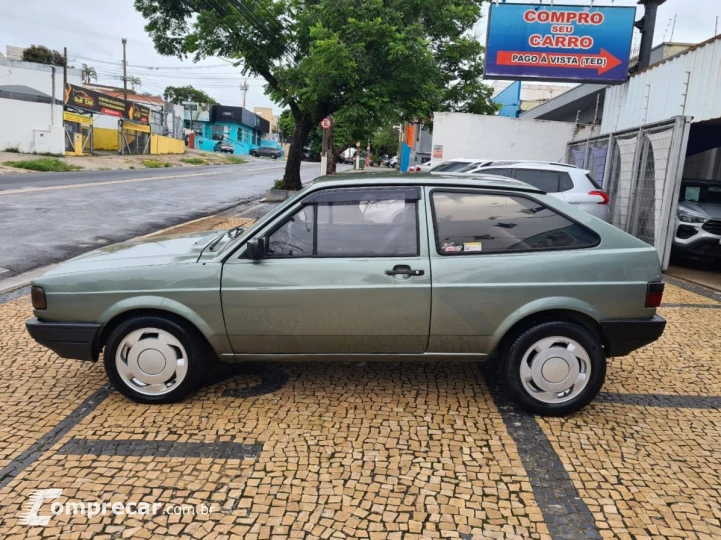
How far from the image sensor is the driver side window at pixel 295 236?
3797 mm

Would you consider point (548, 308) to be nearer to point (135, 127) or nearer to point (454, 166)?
point (454, 166)

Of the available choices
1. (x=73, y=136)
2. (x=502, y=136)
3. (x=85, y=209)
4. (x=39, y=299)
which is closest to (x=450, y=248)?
(x=39, y=299)

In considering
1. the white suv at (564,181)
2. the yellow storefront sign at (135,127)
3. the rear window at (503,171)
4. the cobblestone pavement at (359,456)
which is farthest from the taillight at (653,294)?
the yellow storefront sign at (135,127)

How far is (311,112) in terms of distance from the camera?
1870 cm

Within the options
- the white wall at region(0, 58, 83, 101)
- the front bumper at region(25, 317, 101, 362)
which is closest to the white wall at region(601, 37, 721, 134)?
the front bumper at region(25, 317, 101, 362)

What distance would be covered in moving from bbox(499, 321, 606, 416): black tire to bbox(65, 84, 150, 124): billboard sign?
39.2 m

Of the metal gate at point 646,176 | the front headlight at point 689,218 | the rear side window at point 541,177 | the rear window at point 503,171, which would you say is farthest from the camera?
the rear window at point 503,171

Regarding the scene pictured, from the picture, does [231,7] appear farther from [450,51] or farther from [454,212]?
[454,212]

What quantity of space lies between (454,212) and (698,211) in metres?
7.80

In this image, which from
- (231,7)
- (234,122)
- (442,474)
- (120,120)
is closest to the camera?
(442,474)

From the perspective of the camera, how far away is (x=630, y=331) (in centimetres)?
380

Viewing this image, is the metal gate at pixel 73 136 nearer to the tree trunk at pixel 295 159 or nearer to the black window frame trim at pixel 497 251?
the tree trunk at pixel 295 159

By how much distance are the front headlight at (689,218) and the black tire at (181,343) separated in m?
8.92

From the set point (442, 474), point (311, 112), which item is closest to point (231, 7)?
point (311, 112)
